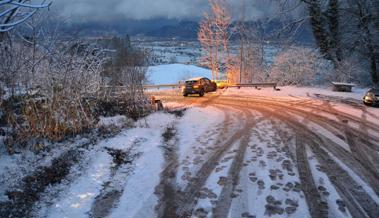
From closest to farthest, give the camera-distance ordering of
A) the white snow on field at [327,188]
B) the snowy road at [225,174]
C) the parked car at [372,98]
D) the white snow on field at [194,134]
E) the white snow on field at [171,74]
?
the white snow on field at [327,188] < the snowy road at [225,174] < the white snow on field at [194,134] < the parked car at [372,98] < the white snow on field at [171,74]

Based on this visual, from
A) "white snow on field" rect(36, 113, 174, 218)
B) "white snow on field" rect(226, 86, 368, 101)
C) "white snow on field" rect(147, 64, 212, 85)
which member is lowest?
"white snow on field" rect(36, 113, 174, 218)

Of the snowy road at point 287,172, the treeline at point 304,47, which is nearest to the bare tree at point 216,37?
the treeline at point 304,47

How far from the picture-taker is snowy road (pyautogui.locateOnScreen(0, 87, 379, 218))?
6902mm

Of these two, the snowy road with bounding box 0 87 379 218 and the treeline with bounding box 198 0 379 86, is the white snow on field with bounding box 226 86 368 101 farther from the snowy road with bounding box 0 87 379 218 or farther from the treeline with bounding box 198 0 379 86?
the snowy road with bounding box 0 87 379 218

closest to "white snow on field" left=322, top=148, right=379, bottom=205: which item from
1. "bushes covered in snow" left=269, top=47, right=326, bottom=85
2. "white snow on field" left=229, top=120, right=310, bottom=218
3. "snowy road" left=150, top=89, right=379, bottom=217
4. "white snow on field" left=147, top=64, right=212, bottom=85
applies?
"snowy road" left=150, top=89, right=379, bottom=217

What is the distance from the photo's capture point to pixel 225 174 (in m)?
8.79

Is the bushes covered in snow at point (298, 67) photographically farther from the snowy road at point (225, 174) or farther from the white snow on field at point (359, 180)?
the white snow on field at point (359, 180)

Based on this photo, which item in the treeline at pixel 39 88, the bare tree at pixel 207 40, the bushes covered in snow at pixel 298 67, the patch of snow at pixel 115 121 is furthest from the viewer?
the bare tree at pixel 207 40

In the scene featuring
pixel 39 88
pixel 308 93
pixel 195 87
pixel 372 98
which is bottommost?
pixel 308 93

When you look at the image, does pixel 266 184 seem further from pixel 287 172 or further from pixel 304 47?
pixel 304 47

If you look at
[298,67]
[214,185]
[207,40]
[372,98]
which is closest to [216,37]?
[207,40]

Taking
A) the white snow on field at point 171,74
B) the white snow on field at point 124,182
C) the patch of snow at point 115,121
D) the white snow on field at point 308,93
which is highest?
the white snow on field at point 171,74

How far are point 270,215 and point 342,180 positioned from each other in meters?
2.54

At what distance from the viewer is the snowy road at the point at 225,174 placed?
6902mm
